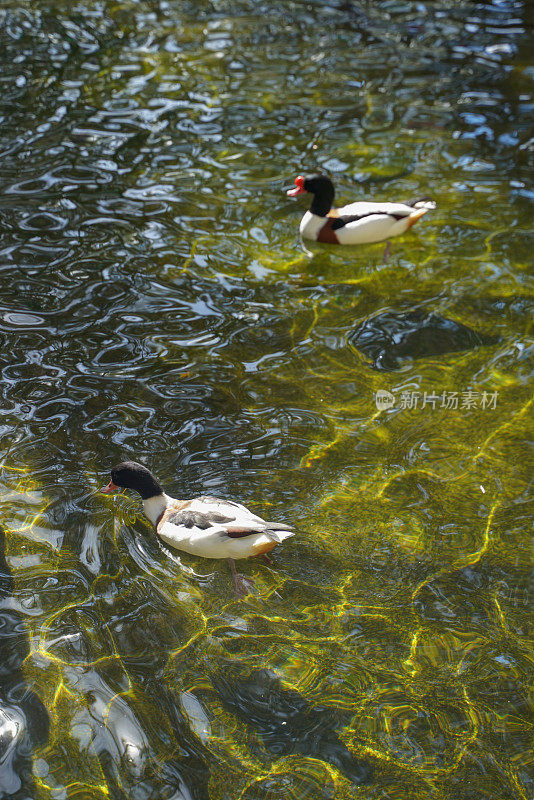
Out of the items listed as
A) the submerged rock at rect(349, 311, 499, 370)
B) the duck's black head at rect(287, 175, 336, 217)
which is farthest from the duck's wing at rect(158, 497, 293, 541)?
the duck's black head at rect(287, 175, 336, 217)

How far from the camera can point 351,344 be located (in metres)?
5.81

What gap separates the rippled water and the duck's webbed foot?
1.8 inches

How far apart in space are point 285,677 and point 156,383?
2314 millimetres

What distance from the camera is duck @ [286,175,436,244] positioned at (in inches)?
258

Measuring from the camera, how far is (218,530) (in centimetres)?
403

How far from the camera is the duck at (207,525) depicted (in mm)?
4039

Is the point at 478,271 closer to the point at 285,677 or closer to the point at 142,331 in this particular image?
the point at 142,331

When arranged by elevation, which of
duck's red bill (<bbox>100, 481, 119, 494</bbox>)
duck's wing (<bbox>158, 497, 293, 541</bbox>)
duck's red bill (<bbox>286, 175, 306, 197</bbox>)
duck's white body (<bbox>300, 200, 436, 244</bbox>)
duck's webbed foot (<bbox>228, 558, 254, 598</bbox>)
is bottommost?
duck's webbed foot (<bbox>228, 558, 254, 598</bbox>)

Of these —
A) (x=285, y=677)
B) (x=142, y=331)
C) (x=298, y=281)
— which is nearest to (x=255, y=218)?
(x=298, y=281)

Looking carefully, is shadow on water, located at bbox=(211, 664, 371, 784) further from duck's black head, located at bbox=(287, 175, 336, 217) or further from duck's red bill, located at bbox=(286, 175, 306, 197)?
duck's red bill, located at bbox=(286, 175, 306, 197)

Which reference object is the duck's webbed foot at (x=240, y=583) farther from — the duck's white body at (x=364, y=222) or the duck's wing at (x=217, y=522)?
the duck's white body at (x=364, y=222)

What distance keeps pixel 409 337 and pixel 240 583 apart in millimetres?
2572

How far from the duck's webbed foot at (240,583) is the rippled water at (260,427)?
45 mm

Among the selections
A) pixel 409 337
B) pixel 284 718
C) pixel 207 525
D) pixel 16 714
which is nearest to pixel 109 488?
pixel 207 525
